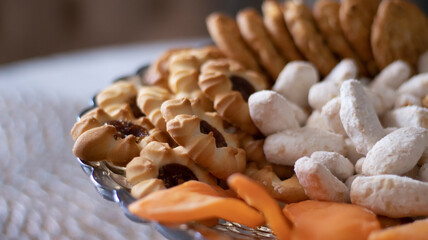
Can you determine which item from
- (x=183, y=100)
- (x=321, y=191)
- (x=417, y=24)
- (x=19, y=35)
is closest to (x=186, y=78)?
(x=183, y=100)

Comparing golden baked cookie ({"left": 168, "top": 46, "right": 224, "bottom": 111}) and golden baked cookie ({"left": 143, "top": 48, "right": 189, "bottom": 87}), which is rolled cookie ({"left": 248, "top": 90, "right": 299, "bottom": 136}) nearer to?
golden baked cookie ({"left": 168, "top": 46, "right": 224, "bottom": 111})

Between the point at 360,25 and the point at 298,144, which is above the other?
the point at 360,25

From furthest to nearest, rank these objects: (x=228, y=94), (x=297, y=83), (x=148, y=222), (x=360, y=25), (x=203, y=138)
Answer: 1. (x=360, y=25)
2. (x=297, y=83)
3. (x=228, y=94)
4. (x=203, y=138)
5. (x=148, y=222)

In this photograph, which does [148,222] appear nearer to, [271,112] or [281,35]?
[271,112]

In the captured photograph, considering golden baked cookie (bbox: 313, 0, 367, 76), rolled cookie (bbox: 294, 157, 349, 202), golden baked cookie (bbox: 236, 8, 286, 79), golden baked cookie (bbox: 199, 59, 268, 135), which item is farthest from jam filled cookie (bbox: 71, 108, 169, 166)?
golden baked cookie (bbox: 313, 0, 367, 76)

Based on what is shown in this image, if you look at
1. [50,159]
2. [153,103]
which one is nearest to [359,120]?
[153,103]

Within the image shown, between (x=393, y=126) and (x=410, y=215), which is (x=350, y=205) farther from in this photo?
(x=393, y=126)
